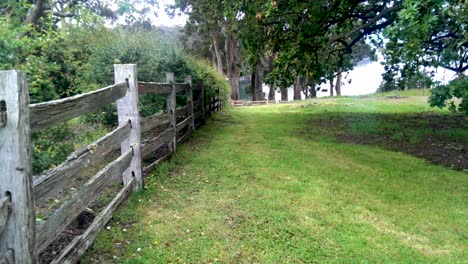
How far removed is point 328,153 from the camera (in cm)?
805

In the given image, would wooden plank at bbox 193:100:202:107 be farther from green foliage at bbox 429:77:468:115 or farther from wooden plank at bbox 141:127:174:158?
green foliage at bbox 429:77:468:115

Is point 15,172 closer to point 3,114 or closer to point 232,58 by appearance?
point 3,114

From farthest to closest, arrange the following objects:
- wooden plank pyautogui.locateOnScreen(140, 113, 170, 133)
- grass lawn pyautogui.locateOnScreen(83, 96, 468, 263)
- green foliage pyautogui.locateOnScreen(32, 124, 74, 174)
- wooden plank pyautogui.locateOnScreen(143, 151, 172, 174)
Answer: wooden plank pyautogui.locateOnScreen(143, 151, 172, 174) → wooden plank pyautogui.locateOnScreen(140, 113, 170, 133) → green foliage pyautogui.locateOnScreen(32, 124, 74, 174) → grass lawn pyautogui.locateOnScreen(83, 96, 468, 263)

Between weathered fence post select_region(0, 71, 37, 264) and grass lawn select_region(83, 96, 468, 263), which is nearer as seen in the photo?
weathered fence post select_region(0, 71, 37, 264)

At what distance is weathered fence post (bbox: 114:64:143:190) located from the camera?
4730mm

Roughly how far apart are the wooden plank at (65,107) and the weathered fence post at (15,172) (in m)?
0.20

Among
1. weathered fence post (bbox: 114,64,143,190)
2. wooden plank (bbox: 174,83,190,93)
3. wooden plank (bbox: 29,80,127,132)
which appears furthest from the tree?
wooden plank (bbox: 29,80,127,132)

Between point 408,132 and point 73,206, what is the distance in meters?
10.1

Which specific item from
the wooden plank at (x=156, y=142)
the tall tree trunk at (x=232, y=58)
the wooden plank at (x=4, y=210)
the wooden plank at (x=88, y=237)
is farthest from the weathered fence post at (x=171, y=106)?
the tall tree trunk at (x=232, y=58)

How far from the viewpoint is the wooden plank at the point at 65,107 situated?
2.53 meters

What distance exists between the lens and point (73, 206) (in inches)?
121

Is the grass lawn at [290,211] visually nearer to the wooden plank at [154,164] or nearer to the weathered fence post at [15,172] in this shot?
the wooden plank at [154,164]

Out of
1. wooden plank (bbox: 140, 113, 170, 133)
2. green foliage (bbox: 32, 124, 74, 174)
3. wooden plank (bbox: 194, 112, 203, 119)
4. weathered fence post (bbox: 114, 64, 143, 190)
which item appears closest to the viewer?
green foliage (bbox: 32, 124, 74, 174)

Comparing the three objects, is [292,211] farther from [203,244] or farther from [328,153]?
[328,153]
